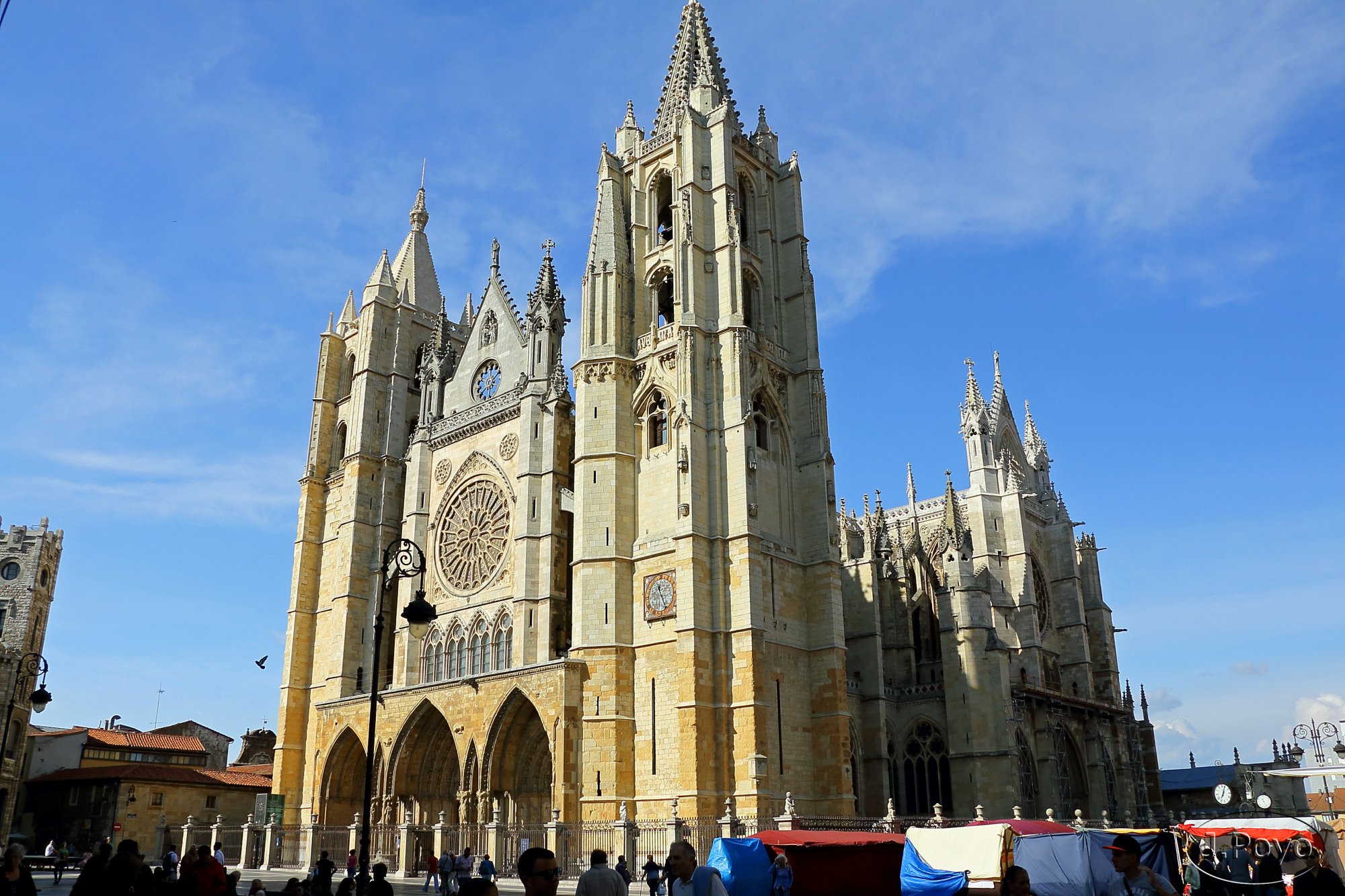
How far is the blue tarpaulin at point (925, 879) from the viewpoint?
13117mm

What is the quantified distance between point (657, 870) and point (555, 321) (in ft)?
68.0

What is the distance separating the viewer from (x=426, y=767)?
1363 inches

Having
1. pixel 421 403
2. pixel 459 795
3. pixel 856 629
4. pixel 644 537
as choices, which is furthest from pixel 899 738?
pixel 421 403

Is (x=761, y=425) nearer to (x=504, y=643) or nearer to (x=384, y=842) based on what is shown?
(x=504, y=643)

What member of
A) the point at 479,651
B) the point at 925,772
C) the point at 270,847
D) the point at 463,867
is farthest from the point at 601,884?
the point at 925,772

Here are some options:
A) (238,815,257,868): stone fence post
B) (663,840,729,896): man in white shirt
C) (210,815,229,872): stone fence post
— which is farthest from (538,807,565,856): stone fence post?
(663,840,729,896): man in white shirt

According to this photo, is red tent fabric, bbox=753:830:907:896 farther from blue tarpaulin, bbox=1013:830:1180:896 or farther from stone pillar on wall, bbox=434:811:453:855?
stone pillar on wall, bbox=434:811:453:855

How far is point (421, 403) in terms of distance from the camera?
41188 mm

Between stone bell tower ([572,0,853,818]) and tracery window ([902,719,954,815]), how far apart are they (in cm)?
902

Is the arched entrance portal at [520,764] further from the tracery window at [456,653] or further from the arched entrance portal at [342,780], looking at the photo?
the arched entrance portal at [342,780]

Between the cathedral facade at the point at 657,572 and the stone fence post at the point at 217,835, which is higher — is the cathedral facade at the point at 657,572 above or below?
above

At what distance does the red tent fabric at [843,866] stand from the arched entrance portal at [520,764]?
17084 mm

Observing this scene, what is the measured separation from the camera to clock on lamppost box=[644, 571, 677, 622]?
30.1m

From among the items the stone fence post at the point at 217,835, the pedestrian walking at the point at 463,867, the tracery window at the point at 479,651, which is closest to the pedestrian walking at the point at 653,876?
the pedestrian walking at the point at 463,867
